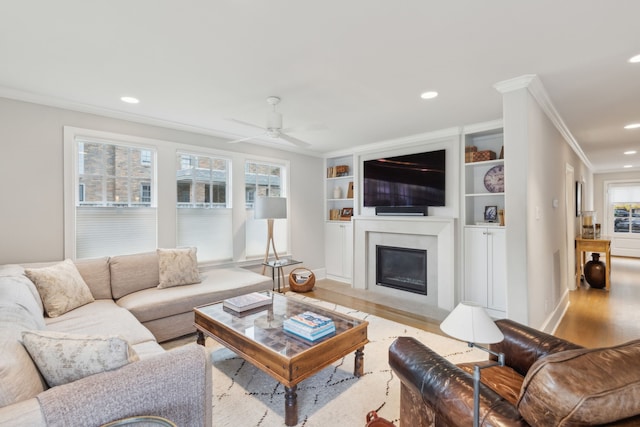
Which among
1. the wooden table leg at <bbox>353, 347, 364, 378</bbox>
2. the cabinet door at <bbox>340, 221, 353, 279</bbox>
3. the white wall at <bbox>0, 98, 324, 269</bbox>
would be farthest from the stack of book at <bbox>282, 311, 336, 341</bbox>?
the cabinet door at <bbox>340, 221, 353, 279</bbox>

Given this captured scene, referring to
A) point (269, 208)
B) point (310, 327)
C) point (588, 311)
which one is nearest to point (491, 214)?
point (588, 311)

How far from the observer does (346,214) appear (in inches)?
226

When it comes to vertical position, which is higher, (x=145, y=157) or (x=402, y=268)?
(x=145, y=157)

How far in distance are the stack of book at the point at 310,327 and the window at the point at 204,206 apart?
2427 mm

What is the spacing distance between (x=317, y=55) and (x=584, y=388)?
88.0 inches

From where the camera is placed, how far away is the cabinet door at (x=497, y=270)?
374cm

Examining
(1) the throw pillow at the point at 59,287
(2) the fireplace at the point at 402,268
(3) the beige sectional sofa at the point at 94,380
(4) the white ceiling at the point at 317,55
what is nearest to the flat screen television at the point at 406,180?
(2) the fireplace at the point at 402,268

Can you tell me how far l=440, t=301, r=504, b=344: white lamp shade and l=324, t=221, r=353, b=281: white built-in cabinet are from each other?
13.9ft

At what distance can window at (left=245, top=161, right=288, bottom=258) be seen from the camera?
475 cm

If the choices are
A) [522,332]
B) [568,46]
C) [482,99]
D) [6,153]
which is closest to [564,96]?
[482,99]

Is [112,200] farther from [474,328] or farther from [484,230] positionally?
[484,230]

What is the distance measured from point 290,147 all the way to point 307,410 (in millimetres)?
3996

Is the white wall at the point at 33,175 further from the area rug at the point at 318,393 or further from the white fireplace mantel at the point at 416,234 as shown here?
the white fireplace mantel at the point at 416,234

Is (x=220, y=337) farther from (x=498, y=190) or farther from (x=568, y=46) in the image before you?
(x=498, y=190)
